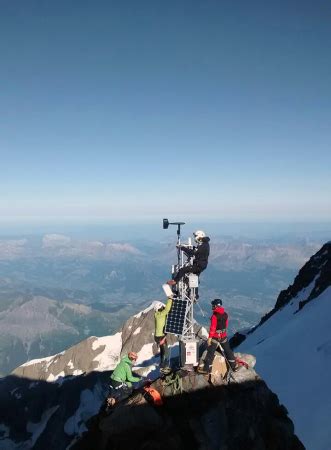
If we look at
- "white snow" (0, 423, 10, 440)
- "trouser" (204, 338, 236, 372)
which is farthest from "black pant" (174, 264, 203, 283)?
"white snow" (0, 423, 10, 440)

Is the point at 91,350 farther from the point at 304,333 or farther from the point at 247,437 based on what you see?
the point at 247,437

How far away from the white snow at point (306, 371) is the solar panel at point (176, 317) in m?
12.4

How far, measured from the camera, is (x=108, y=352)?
3647 inches

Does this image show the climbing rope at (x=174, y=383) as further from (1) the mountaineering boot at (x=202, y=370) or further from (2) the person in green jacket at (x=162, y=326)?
(2) the person in green jacket at (x=162, y=326)

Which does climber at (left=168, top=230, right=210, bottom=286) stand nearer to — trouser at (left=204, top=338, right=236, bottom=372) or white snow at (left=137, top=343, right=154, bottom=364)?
trouser at (left=204, top=338, right=236, bottom=372)

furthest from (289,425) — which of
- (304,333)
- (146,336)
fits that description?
(146,336)

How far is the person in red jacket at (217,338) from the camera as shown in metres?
17.5

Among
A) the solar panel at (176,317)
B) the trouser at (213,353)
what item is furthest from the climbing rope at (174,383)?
the solar panel at (176,317)

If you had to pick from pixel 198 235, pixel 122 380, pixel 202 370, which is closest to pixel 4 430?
pixel 122 380

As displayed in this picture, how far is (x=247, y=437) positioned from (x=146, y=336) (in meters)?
78.5

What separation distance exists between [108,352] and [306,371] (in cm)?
6799

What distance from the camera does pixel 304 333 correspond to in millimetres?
41938

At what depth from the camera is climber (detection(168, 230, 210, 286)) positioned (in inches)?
758

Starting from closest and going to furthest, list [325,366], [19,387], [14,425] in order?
[325,366]
[14,425]
[19,387]
